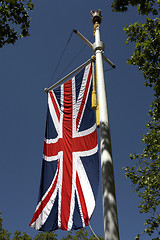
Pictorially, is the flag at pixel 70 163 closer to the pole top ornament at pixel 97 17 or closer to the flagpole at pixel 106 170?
the flagpole at pixel 106 170

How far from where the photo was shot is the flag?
193 inches

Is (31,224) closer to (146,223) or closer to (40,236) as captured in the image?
(146,223)

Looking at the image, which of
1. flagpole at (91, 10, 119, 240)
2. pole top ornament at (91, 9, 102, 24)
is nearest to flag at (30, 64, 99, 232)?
flagpole at (91, 10, 119, 240)

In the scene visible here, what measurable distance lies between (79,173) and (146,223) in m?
7.94

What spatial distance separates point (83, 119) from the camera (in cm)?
593

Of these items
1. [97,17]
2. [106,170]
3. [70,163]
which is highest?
[97,17]

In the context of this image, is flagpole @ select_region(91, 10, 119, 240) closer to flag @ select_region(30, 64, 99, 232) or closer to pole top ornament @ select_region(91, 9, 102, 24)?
flag @ select_region(30, 64, 99, 232)

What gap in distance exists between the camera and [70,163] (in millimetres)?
5539

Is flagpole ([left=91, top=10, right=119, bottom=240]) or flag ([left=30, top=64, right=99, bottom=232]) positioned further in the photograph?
A: flag ([left=30, top=64, right=99, bottom=232])

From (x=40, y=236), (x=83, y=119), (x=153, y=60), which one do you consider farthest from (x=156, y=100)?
(x=40, y=236)

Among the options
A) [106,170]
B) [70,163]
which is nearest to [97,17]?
[70,163]

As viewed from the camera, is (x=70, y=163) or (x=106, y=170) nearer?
(x=106, y=170)

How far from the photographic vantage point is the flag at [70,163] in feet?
16.1

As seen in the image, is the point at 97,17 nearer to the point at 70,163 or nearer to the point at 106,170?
the point at 70,163
